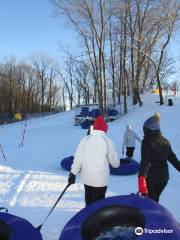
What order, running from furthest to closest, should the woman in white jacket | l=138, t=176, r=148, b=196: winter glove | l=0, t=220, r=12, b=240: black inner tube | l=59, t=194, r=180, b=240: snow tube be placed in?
the woman in white jacket, l=138, t=176, r=148, b=196: winter glove, l=0, t=220, r=12, b=240: black inner tube, l=59, t=194, r=180, b=240: snow tube

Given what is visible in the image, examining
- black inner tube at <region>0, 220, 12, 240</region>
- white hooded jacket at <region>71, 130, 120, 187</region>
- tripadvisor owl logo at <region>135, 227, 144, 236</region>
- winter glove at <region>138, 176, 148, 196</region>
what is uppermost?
white hooded jacket at <region>71, 130, 120, 187</region>

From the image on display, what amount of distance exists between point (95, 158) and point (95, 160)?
30mm

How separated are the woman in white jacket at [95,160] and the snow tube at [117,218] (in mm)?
1195

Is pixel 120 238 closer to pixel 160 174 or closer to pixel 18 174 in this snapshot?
pixel 160 174

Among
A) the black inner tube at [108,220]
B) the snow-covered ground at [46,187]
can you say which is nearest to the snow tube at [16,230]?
the black inner tube at [108,220]

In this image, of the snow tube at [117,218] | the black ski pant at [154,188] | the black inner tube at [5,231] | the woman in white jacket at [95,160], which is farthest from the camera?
the woman in white jacket at [95,160]

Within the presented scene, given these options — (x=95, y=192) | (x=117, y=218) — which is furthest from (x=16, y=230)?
(x=95, y=192)

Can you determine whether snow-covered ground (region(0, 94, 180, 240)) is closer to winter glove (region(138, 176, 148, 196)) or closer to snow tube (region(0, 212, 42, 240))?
snow tube (region(0, 212, 42, 240))

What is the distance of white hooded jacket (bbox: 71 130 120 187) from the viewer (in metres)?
5.95

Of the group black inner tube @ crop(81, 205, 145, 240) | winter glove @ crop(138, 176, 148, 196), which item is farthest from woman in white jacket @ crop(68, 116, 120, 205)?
black inner tube @ crop(81, 205, 145, 240)

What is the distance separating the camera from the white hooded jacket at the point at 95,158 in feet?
19.5

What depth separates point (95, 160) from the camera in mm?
5949

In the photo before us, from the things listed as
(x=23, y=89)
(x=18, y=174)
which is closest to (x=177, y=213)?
(x=18, y=174)

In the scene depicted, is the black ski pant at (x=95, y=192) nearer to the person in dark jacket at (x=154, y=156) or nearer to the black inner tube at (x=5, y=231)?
the person in dark jacket at (x=154, y=156)
